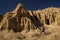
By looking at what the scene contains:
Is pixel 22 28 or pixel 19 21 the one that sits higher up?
pixel 19 21

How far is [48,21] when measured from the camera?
330 ft

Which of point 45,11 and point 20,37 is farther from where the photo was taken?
point 45,11

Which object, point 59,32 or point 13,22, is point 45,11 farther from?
point 13,22

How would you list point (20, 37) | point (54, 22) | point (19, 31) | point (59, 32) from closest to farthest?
1. point (20, 37)
2. point (19, 31)
3. point (59, 32)
4. point (54, 22)

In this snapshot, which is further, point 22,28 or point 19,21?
point 19,21

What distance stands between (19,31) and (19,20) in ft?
Result: 11.5

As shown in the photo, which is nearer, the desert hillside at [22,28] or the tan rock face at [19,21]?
the desert hillside at [22,28]

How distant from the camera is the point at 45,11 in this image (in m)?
103

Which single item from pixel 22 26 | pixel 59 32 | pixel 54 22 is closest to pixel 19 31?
pixel 22 26

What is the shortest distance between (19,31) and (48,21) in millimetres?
23424

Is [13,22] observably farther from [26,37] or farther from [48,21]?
[48,21]

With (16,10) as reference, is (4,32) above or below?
below

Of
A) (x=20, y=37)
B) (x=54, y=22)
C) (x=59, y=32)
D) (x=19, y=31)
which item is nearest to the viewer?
(x=20, y=37)

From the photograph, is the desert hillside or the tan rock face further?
the tan rock face
